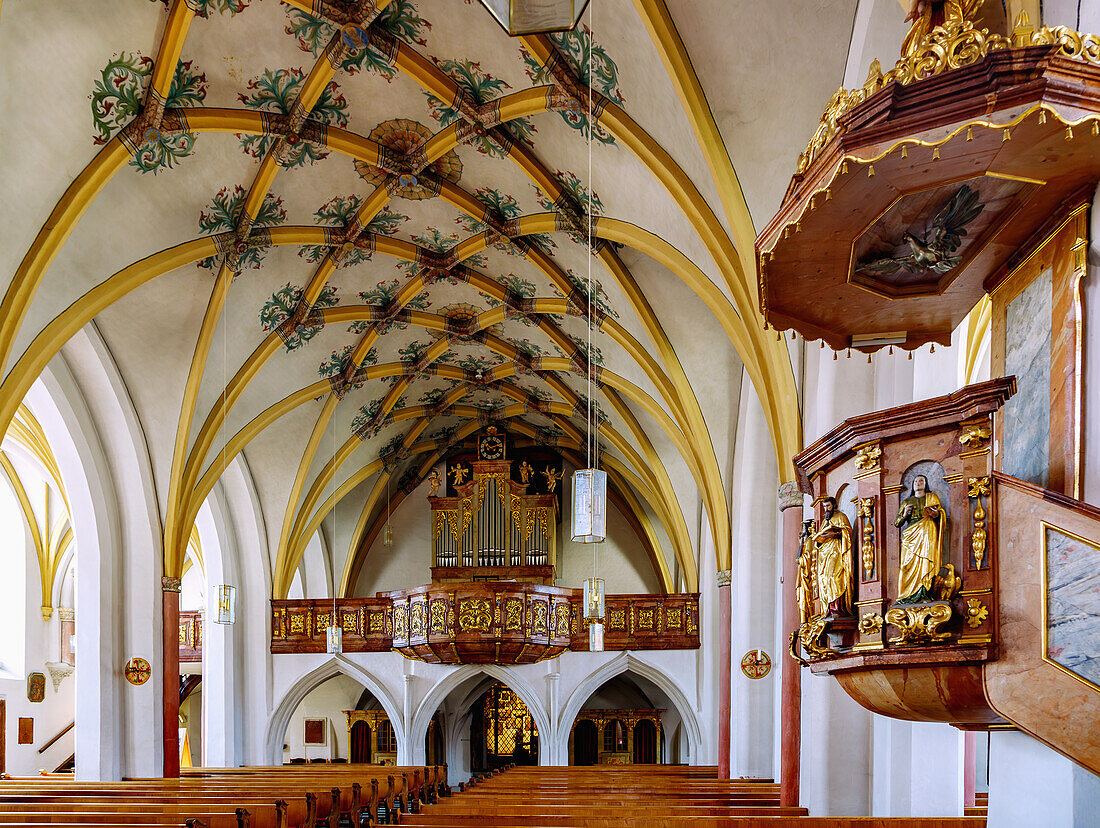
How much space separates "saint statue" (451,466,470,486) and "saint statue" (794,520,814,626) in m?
21.6

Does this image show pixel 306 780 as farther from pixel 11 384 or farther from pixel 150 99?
pixel 150 99

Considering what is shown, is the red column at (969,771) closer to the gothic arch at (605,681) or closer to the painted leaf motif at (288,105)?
the gothic arch at (605,681)

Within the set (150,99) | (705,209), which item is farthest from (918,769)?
(150,99)

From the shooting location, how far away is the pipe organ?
2522 cm

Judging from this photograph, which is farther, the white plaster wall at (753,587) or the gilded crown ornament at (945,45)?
the white plaster wall at (753,587)

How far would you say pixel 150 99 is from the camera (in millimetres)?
11438

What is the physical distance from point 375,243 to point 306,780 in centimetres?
764

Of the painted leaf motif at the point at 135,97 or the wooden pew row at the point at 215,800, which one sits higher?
the painted leaf motif at the point at 135,97

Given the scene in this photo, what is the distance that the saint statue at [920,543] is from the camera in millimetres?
4219

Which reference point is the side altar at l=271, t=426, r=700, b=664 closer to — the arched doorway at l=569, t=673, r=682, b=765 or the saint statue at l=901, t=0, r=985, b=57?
the arched doorway at l=569, t=673, r=682, b=765

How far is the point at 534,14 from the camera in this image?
3820mm

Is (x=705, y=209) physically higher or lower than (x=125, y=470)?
higher

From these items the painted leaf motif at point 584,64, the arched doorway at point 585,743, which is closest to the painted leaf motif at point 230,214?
the painted leaf motif at point 584,64

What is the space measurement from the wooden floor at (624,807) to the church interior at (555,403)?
108 millimetres
